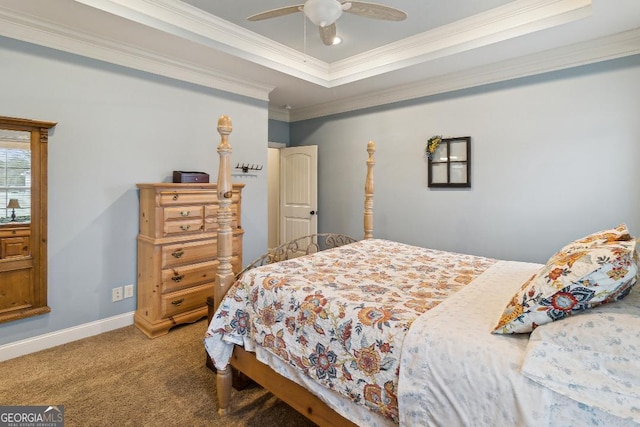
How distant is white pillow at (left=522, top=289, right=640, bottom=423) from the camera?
2.89ft

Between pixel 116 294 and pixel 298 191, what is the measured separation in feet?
9.13

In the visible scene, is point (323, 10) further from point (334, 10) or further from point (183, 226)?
point (183, 226)

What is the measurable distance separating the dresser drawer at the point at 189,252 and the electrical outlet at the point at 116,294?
1.88 ft

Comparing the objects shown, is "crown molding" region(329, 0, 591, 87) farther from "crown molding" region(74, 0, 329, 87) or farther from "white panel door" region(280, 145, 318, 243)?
"white panel door" region(280, 145, 318, 243)

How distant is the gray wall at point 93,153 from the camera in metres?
2.56

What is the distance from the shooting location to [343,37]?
3258 millimetres

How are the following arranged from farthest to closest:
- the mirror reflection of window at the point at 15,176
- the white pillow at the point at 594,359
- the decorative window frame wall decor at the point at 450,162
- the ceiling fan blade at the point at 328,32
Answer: the decorative window frame wall decor at the point at 450,162, the mirror reflection of window at the point at 15,176, the ceiling fan blade at the point at 328,32, the white pillow at the point at 594,359

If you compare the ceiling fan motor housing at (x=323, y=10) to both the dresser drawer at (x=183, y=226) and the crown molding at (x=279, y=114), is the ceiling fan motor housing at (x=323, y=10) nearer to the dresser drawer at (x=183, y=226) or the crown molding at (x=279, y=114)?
the dresser drawer at (x=183, y=226)

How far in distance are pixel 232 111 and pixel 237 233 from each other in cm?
144

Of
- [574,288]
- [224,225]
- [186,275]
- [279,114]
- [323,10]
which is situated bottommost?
[186,275]

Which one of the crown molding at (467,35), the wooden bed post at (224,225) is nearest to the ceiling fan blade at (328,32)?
the wooden bed post at (224,225)

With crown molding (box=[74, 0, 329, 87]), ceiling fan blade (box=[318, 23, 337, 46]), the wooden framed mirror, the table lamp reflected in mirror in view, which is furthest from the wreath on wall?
the table lamp reflected in mirror

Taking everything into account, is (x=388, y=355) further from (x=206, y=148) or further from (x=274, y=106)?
(x=274, y=106)

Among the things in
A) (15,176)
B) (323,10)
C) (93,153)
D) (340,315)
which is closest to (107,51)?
(93,153)
